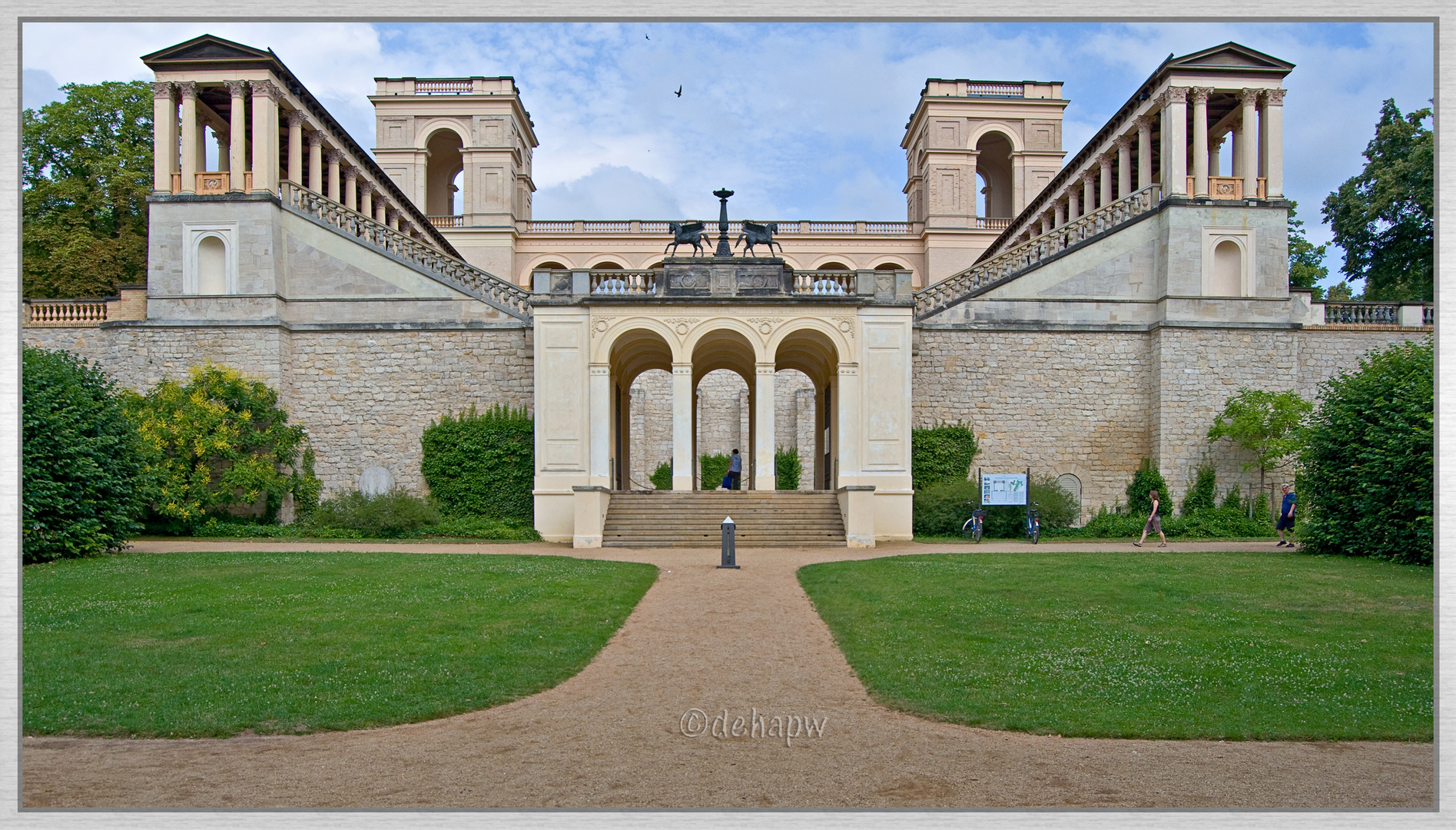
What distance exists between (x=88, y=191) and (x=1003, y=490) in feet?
105

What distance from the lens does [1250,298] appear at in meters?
28.9

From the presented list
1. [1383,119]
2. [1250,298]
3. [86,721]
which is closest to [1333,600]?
[86,721]

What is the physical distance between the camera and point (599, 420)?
25547 mm

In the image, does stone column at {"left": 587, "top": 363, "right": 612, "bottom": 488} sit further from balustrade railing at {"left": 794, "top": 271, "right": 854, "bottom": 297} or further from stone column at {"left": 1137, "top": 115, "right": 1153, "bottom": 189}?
stone column at {"left": 1137, "top": 115, "right": 1153, "bottom": 189}

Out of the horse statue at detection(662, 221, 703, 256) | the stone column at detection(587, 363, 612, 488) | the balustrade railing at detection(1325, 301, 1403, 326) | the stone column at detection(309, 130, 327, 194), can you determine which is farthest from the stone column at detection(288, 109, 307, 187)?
the balustrade railing at detection(1325, 301, 1403, 326)

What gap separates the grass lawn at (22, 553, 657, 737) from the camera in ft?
27.6

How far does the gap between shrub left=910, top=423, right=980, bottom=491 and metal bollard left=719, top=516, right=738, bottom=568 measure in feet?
37.0

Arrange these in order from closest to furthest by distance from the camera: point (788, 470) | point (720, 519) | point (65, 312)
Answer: point (720, 519) → point (65, 312) → point (788, 470)

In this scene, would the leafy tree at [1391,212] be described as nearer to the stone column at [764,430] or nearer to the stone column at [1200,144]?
the stone column at [1200,144]

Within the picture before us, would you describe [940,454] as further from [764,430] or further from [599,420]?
[599,420]

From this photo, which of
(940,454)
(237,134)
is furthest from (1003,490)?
(237,134)

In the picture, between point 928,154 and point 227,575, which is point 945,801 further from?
point 928,154

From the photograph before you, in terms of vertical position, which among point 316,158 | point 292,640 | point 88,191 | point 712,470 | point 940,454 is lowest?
point 292,640
